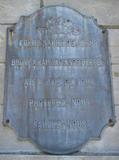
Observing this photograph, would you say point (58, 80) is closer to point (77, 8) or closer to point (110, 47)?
point (110, 47)

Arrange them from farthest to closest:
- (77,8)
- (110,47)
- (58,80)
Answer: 1. (77,8)
2. (110,47)
3. (58,80)

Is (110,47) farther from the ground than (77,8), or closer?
closer

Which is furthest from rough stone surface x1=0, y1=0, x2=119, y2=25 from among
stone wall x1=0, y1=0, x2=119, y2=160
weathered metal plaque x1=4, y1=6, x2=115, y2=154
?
weathered metal plaque x1=4, y1=6, x2=115, y2=154

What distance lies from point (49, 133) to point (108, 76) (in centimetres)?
80

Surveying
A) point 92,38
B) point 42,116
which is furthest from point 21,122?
point 92,38

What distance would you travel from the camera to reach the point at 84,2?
4328 mm

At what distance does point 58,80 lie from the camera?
13.0ft

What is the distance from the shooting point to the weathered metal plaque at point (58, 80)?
381cm

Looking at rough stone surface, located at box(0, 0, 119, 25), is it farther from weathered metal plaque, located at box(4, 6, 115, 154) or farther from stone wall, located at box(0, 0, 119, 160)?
weathered metal plaque, located at box(4, 6, 115, 154)

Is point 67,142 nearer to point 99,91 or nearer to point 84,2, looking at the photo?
point 99,91

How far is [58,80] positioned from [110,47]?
0.65 m

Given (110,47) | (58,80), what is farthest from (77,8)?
(58,80)

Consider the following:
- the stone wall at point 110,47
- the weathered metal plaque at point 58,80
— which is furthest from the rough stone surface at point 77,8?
the weathered metal plaque at point 58,80

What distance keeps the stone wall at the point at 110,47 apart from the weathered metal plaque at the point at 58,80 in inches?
2.8
